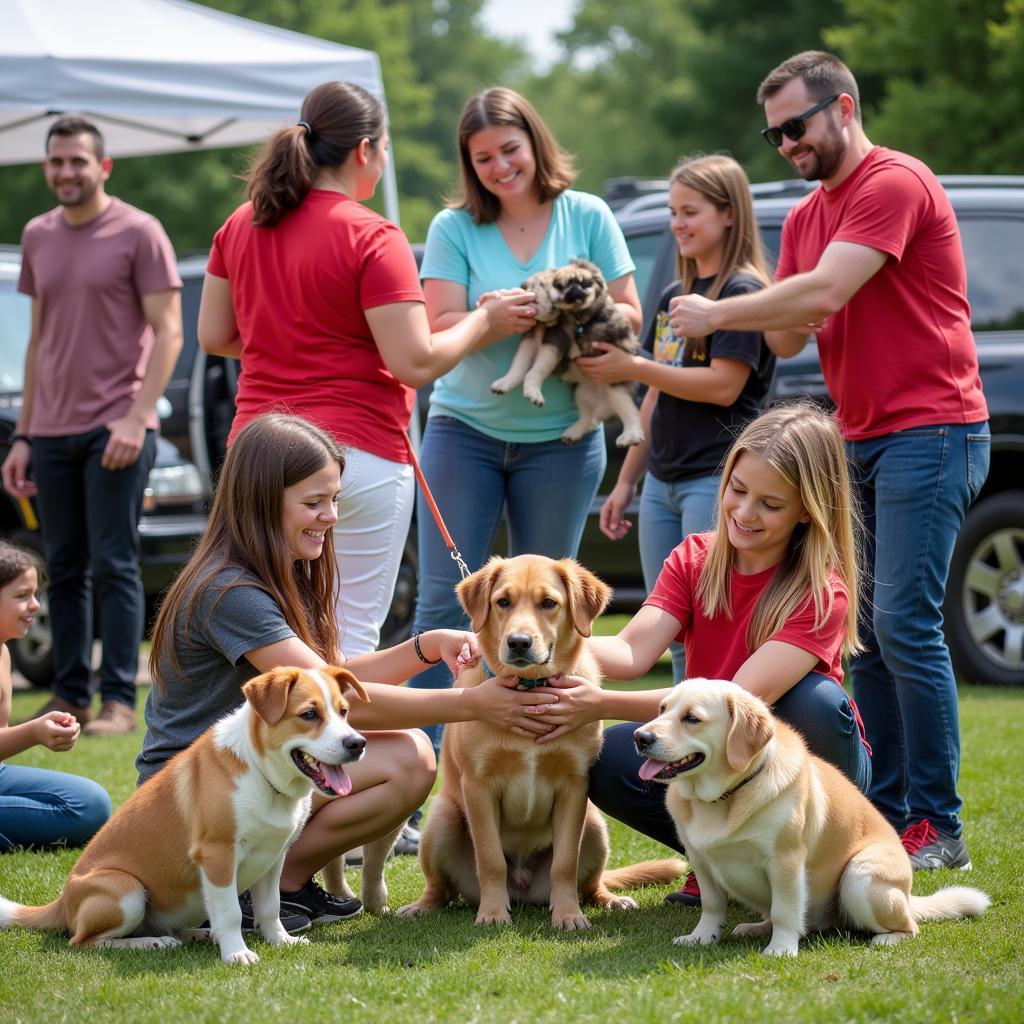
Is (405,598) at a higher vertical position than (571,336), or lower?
lower

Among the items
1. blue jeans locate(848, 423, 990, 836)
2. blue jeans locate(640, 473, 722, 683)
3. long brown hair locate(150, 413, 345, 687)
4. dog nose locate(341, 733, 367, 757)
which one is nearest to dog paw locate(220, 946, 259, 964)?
dog nose locate(341, 733, 367, 757)

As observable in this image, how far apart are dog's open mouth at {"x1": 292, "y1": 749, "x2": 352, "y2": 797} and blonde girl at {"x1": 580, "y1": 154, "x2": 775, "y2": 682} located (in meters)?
1.85

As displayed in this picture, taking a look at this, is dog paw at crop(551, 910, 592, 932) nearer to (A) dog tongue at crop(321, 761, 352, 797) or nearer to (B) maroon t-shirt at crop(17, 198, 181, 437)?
(A) dog tongue at crop(321, 761, 352, 797)

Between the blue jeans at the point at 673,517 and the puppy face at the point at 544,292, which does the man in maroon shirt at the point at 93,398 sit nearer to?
the puppy face at the point at 544,292

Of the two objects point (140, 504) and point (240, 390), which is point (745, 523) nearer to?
point (240, 390)

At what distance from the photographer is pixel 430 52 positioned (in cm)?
4809

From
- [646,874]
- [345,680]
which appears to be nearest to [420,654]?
[345,680]

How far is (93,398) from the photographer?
707 centimetres

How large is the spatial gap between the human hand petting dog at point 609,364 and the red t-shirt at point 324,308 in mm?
850

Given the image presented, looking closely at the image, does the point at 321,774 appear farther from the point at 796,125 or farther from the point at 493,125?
the point at 796,125

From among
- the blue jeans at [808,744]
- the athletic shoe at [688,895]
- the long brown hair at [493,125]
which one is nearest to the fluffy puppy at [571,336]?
the long brown hair at [493,125]

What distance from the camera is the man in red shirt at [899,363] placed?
4488 millimetres

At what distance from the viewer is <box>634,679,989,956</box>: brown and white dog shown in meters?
3.52

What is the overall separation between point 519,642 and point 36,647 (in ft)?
18.9
